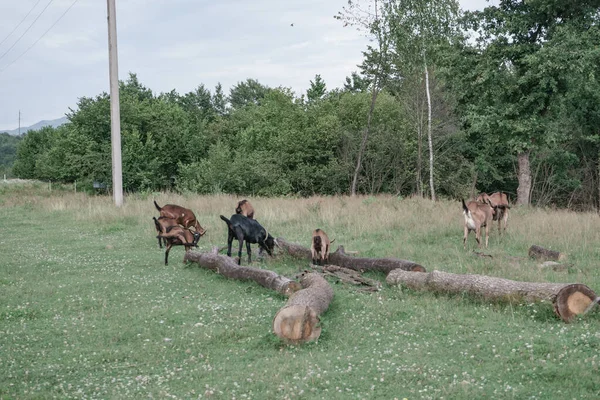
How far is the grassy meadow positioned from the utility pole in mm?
10624

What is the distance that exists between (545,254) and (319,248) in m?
4.90

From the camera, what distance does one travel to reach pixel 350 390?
566 centimetres

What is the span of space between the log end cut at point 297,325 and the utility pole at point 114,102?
19.2 meters

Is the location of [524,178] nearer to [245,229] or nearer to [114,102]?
[245,229]

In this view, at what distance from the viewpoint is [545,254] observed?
1223cm

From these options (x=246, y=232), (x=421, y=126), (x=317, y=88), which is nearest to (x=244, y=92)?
(x=317, y=88)

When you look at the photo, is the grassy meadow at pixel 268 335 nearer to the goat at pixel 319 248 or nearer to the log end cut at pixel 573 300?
the log end cut at pixel 573 300

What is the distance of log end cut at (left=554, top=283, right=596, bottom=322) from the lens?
7.71 meters

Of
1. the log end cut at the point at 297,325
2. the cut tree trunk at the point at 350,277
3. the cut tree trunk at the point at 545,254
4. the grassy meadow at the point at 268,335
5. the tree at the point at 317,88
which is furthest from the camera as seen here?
the tree at the point at 317,88

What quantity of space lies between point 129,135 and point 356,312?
34813mm

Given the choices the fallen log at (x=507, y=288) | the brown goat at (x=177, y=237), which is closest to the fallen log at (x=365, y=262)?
the fallen log at (x=507, y=288)

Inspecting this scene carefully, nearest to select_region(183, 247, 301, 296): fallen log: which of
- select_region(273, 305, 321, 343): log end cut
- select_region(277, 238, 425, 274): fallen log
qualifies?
select_region(277, 238, 425, 274): fallen log

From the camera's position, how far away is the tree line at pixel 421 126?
954 inches

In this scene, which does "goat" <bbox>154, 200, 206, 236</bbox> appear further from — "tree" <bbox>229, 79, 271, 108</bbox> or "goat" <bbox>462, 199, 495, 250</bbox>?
"tree" <bbox>229, 79, 271, 108</bbox>
